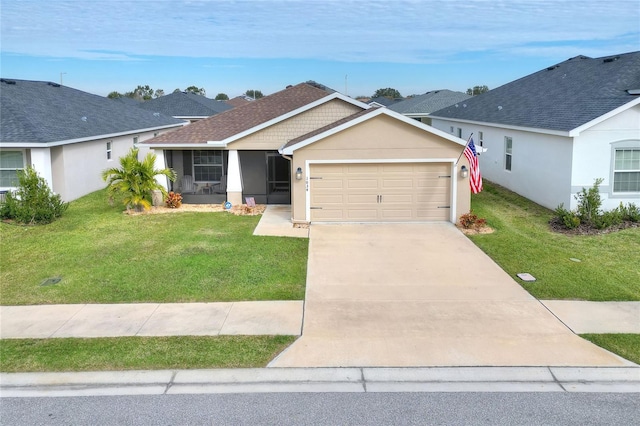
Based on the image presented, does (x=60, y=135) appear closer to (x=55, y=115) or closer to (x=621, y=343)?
(x=55, y=115)

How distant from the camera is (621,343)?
27.5ft

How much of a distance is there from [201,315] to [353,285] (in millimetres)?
3380

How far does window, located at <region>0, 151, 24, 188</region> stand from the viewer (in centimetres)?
1983

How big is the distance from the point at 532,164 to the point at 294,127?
30.0ft

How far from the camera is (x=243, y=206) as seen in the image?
67.1 ft

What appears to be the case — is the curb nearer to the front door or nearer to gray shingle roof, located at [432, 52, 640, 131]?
gray shingle roof, located at [432, 52, 640, 131]

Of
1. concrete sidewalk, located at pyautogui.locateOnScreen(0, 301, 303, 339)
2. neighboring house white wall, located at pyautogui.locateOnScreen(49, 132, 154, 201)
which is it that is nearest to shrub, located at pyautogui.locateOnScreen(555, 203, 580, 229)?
concrete sidewalk, located at pyautogui.locateOnScreen(0, 301, 303, 339)

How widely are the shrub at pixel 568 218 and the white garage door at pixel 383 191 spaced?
→ 3.35 metres

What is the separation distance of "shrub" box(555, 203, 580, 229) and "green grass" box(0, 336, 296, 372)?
36.0 feet

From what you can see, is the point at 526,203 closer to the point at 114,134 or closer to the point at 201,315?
the point at 201,315

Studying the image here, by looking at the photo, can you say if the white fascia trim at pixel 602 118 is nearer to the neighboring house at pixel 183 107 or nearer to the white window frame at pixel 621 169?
the white window frame at pixel 621 169

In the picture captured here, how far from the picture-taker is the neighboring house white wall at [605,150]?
664 inches

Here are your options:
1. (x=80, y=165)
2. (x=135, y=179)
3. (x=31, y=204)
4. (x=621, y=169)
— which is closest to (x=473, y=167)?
(x=621, y=169)

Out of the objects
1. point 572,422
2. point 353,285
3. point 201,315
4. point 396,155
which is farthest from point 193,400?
point 396,155
